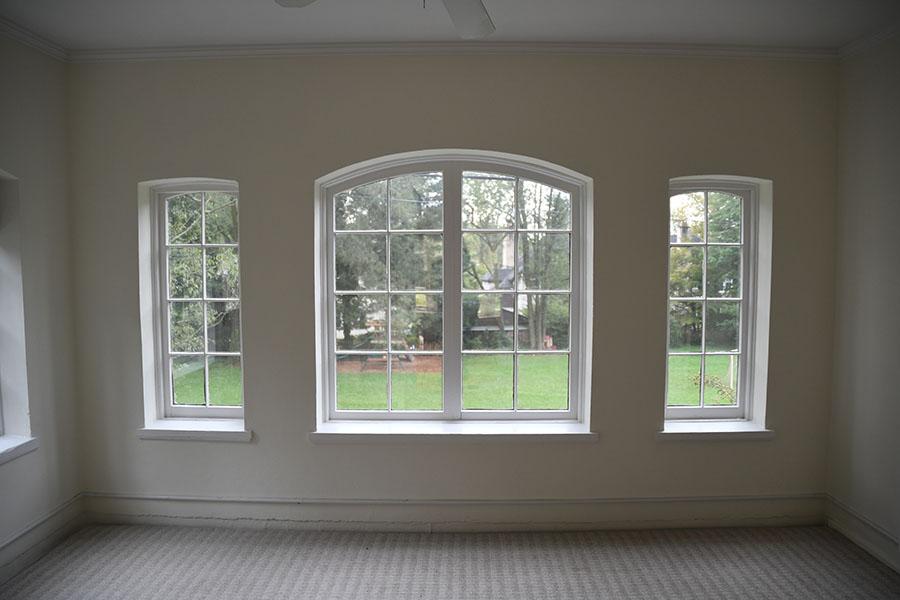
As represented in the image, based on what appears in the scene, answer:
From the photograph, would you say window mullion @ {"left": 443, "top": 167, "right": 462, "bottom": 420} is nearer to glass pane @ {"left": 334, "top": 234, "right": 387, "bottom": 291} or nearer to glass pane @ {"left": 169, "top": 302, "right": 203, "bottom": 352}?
glass pane @ {"left": 334, "top": 234, "right": 387, "bottom": 291}

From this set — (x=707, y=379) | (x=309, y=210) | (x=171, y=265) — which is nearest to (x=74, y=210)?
(x=171, y=265)

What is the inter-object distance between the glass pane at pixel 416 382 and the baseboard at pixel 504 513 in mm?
574

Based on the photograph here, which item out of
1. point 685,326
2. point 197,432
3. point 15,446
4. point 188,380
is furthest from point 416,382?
point 15,446

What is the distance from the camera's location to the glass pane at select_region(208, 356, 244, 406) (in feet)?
11.4

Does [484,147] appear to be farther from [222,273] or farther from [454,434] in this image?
[222,273]

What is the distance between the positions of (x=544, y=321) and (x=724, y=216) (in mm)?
1275

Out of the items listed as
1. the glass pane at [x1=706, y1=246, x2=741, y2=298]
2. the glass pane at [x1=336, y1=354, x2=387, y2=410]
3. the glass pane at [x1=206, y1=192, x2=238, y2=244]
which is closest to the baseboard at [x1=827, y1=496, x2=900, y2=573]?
the glass pane at [x1=706, y1=246, x2=741, y2=298]

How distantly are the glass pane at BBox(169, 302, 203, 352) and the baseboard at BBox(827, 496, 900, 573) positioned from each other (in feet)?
12.9

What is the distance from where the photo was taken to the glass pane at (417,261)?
3.43 meters

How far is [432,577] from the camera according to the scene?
9.12 feet

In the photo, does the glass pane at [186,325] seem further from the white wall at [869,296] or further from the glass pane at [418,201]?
the white wall at [869,296]

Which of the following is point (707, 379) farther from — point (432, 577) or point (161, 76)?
point (161, 76)

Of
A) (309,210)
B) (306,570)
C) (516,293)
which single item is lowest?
(306,570)

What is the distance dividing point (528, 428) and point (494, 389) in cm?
32
